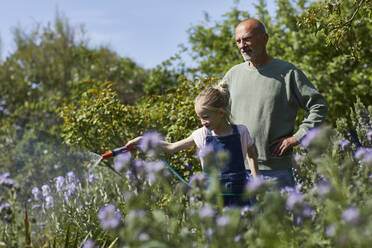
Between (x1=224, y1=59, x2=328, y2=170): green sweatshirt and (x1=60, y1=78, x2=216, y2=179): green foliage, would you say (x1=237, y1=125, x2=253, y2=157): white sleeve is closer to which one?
(x1=224, y1=59, x2=328, y2=170): green sweatshirt

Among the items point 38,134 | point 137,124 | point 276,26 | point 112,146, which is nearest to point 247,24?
point 137,124

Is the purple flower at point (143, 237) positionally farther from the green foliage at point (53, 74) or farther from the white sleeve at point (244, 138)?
the green foliage at point (53, 74)

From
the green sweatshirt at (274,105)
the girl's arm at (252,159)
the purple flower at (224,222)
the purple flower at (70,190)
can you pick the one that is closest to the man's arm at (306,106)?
the green sweatshirt at (274,105)

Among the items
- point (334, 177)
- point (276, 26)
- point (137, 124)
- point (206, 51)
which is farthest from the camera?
point (206, 51)

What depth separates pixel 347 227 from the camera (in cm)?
130

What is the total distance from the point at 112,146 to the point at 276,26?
4290mm

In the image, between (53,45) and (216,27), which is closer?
(216,27)

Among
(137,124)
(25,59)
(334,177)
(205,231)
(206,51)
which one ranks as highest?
(25,59)

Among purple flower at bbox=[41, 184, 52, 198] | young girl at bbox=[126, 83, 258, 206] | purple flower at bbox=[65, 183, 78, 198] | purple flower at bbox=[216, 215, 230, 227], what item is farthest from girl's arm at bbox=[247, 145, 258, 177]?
purple flower at bbox=[41, 184, 52, 198]

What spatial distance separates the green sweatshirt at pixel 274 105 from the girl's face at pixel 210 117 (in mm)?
284

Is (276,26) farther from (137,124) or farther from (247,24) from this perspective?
(247,24)

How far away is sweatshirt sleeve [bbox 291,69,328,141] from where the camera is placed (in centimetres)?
273

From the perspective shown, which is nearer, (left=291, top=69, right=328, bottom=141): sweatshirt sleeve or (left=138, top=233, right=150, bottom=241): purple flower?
(left=138, top=233, right=150, bottom=241): purple flower

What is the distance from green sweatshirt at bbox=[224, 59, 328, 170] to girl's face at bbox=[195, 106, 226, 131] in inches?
11.2
